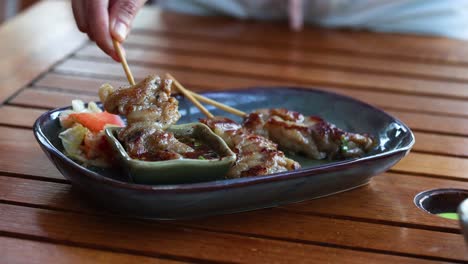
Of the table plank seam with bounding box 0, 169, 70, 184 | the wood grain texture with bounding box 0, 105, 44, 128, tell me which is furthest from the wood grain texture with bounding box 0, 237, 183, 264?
the wood grain texture with bounding box 0, 105, 44, 128

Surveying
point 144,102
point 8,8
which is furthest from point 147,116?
point 8,8

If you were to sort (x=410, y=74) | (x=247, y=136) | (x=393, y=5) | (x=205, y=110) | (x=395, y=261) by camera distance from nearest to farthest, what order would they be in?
(x=395, y=261)
(x=247, y=136)
(x=205, y=110)
(x=410, y=74)
(x=393, y=5)

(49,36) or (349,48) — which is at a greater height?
(349,48)

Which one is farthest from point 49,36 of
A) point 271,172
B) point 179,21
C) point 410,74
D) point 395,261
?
point 395,261

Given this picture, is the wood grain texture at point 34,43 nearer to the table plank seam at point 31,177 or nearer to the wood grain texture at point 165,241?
the table plank seam at point 31,177

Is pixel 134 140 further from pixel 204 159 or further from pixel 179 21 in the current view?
pixel 179 21

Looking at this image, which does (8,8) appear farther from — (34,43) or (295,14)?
(295,14)

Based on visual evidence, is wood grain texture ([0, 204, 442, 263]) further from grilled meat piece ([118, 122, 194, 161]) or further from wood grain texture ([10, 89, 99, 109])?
wood grain texture ([10, 89, 99, 109])
